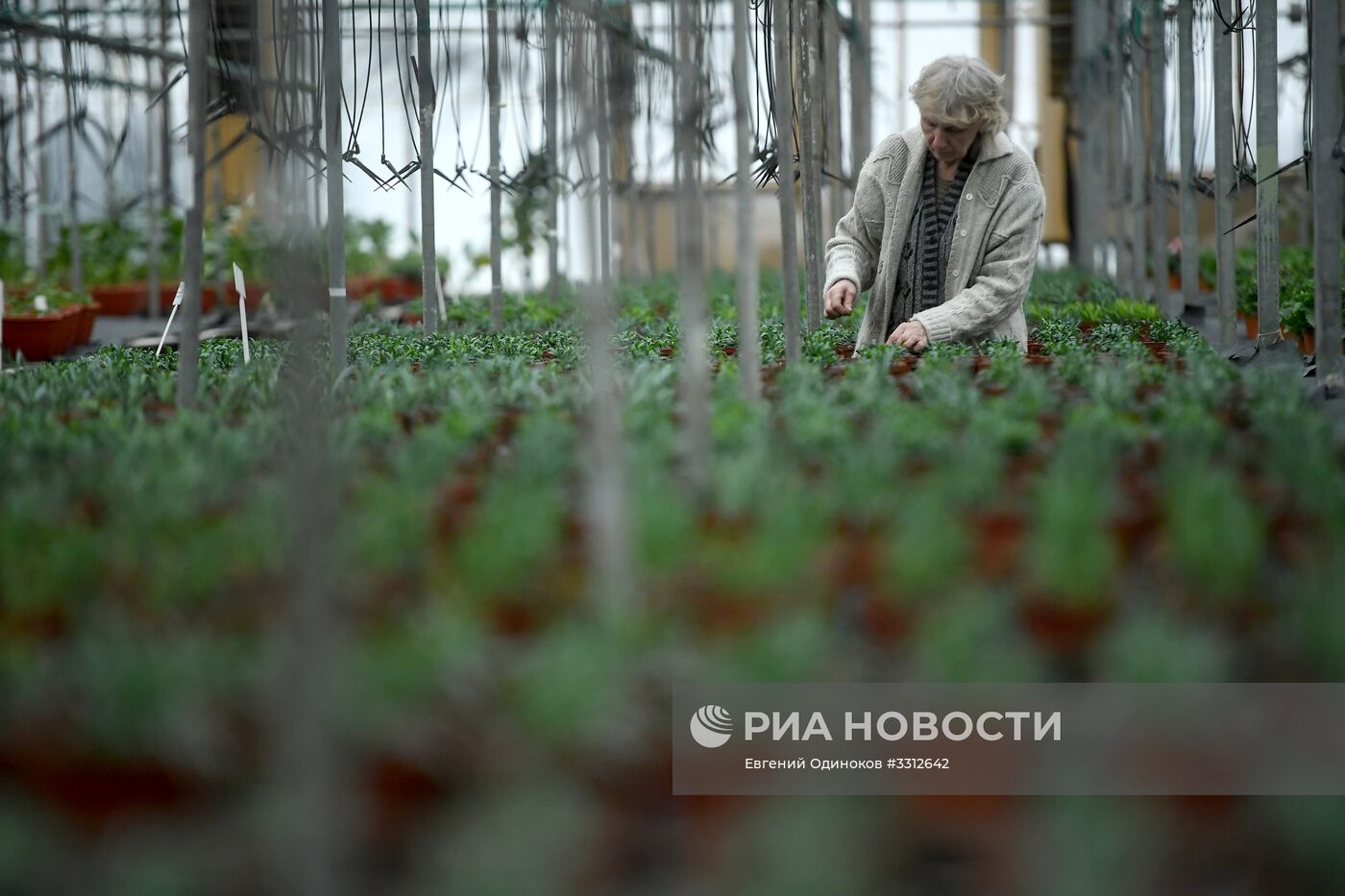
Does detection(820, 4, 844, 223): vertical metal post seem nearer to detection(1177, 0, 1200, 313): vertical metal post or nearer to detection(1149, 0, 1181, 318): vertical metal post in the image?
detection(1149, 0, 1181, 318): vertical metal post

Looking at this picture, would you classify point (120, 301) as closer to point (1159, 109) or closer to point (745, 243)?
point (1159, 109)

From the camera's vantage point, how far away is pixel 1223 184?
577 cm

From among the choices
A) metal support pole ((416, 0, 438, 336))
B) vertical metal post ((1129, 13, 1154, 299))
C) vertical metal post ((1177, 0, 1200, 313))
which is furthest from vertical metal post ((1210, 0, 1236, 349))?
metal support pole ((416, 0, 438, 336))

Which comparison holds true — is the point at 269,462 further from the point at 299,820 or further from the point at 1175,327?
the point at 1175,327

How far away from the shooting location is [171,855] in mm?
1454

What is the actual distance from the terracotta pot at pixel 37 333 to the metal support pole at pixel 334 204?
10.9 ft

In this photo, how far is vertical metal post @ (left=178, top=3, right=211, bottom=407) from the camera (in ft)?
11.2

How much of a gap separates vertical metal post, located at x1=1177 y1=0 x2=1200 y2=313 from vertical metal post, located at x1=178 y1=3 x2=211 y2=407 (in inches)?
180

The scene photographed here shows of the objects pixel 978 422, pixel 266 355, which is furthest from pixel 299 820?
pixel 266 355

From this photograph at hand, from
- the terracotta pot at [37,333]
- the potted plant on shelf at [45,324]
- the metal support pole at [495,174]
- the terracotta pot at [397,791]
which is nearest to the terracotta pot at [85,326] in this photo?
the potted plant on shelf at [45,324]

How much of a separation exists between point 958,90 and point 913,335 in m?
0.75

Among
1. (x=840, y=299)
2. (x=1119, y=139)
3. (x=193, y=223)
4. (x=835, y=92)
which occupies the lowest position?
(x=840, y=299)

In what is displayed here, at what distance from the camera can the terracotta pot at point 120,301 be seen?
11.5 meters

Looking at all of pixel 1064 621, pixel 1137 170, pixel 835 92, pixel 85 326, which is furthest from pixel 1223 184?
pixel 85 326
